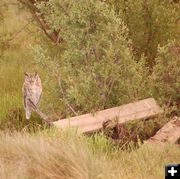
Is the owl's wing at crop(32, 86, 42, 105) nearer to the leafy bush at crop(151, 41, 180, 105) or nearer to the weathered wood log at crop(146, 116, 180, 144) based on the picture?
the leafy bush at crop(151, 41, 180, 105)

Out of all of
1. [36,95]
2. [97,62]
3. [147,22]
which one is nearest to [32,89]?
[36,95]

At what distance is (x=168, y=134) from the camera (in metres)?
7.02

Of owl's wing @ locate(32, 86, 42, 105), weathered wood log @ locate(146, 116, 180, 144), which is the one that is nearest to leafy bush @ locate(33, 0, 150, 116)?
owl's wing @ locate(32, 86, 42, 105)

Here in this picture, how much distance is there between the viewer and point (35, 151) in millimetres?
5828

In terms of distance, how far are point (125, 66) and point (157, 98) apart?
0.65 metres

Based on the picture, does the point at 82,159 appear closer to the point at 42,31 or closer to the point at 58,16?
the point at 58,16

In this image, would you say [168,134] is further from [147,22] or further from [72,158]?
[147,22]

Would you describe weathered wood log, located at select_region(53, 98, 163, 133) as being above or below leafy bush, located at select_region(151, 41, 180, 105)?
below

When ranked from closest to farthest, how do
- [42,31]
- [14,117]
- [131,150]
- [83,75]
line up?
[131,150] < [83,75] < [14,117] < [42,31]

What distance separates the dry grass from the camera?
554 cm

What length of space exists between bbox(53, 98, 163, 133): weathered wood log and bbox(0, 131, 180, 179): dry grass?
0.57m

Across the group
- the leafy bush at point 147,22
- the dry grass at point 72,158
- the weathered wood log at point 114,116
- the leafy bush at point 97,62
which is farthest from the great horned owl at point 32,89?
the leafy bush at point 147,22

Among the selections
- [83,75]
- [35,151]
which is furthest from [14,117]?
[35,151]

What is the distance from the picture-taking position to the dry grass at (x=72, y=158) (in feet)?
18.2
